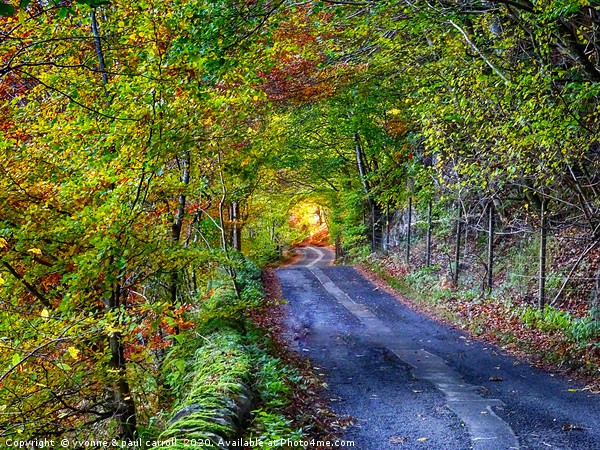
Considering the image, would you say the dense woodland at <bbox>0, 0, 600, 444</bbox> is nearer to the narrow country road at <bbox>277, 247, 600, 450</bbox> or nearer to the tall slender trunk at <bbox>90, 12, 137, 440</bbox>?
the tall slender trunk at <bbox>90, 12, 137, 440</bbox>

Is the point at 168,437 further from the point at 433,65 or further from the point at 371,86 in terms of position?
the point at 371,86

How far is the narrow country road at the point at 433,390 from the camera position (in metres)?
5.02

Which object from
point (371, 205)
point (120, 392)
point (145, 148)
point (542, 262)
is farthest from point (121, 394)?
point (371, 205)

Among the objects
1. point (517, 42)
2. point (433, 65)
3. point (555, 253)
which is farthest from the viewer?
point (555, 253)

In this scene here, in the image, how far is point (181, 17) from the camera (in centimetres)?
526

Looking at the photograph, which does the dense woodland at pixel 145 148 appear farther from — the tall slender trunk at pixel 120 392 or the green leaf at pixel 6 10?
the green leaf at pixel 6 10

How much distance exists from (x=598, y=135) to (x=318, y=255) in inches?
1362

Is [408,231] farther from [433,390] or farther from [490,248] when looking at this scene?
[433,390]

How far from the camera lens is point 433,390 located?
21.6 ft

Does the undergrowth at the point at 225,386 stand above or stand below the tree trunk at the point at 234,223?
below

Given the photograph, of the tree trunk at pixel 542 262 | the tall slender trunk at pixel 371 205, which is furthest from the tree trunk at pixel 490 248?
the tall slender trunk at pixel 371 205

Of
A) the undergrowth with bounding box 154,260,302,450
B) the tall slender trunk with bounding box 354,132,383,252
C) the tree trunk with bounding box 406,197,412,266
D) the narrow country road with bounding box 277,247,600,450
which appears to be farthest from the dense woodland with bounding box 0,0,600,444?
the tall slender trunk with bounding box 354,132,383,252

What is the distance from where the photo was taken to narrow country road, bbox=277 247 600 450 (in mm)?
5023

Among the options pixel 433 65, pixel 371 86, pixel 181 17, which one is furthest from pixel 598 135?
pixel 371 86
